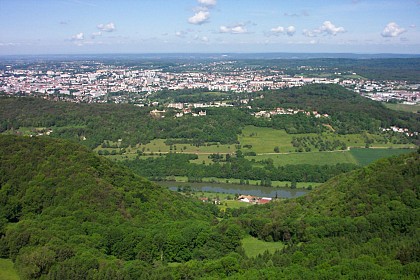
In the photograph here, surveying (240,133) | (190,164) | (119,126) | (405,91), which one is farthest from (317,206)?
(405,91)

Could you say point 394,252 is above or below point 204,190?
above

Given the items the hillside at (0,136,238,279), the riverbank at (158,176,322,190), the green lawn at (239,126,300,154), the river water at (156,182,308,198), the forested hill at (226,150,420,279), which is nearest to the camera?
the forested hill at (226,150,420,279)

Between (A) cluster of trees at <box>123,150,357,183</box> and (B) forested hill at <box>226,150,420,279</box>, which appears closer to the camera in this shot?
(B) forested hill at <box>226,150,420,279</box>

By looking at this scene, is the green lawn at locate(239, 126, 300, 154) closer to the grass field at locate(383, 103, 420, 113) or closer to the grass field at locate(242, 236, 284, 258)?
the grass field at locate(242, 236, 284, 258)

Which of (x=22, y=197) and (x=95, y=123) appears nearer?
(x=22, y=197)

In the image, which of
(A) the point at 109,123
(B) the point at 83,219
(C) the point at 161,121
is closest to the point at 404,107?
(C) the point at 161,121

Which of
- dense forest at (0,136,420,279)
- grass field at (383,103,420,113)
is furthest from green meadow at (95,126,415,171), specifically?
grass field at (383,103,420,113)

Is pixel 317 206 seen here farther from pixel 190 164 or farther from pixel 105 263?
pixel 190 164
